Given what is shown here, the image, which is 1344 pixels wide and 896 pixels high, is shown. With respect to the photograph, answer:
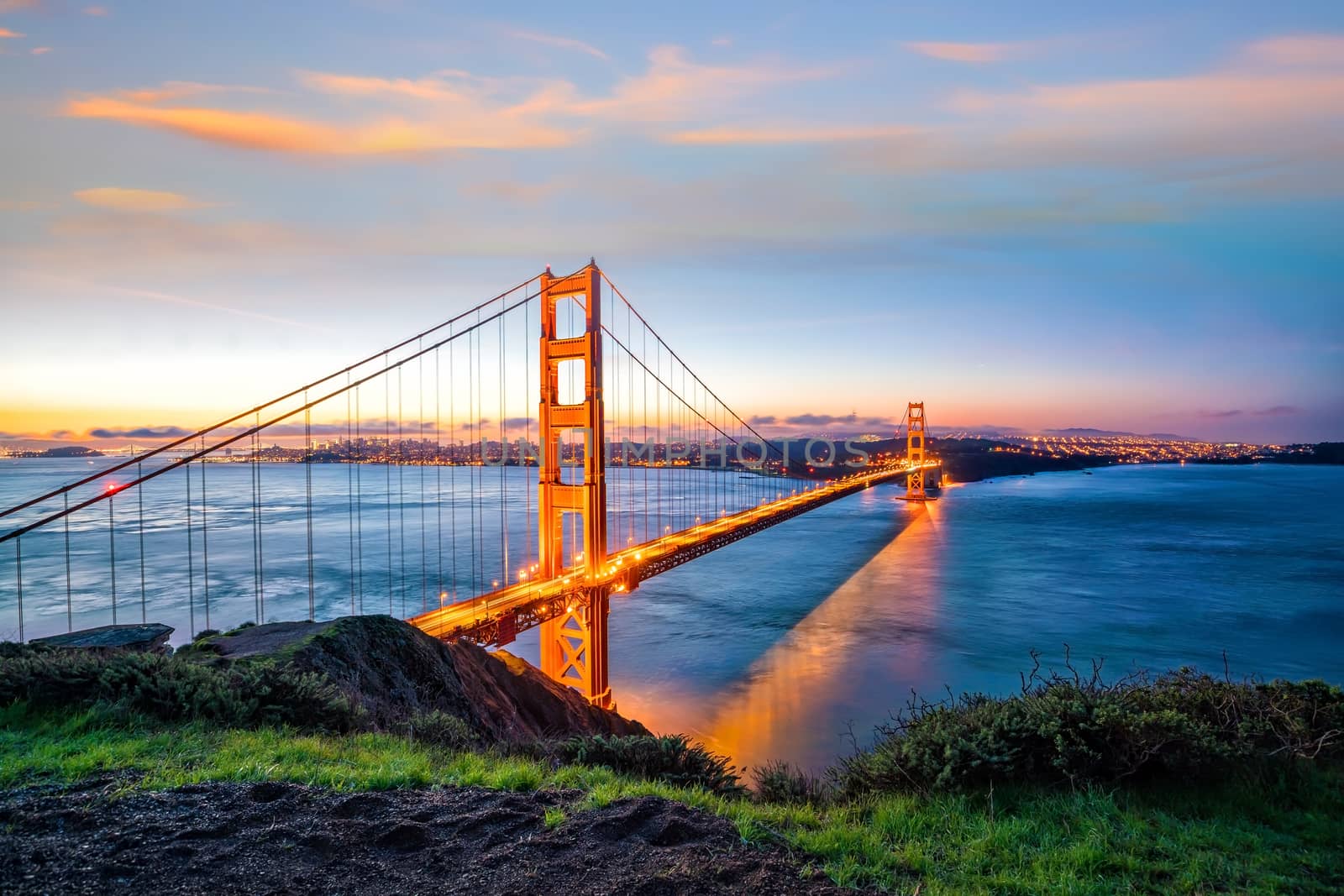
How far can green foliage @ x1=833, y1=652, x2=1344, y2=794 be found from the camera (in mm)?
4906

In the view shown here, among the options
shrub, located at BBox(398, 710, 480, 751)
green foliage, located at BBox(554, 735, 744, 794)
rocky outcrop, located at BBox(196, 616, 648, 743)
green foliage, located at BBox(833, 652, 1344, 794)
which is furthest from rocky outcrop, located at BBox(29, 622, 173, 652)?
green foliage, located at BBox(833, 652, 1344, 794)

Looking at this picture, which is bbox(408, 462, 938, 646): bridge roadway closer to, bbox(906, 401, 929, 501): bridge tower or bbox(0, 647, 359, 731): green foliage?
bbox(0, 647, 359, 731): green foliage

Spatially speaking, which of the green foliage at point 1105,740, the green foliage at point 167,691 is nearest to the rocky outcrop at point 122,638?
Answer: the green foliage at point 167,691

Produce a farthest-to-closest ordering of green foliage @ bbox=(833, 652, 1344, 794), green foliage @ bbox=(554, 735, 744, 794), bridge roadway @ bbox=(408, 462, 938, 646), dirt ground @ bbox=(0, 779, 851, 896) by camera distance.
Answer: bridge roadway @ bbox=(408, 462, 938, 646)
green foliage @ bbox=(554, 735, 744, 794)
green foliage @ bbox=(833, 652, 1344, 794)
dirt ground @ bbox=(0, 779, 851, 896)

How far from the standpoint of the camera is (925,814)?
178 inches

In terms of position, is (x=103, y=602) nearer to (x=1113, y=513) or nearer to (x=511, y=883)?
(x=511, y=883)

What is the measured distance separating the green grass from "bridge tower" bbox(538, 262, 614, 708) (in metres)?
12.1

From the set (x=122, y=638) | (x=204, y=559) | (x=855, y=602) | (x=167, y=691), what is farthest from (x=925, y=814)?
(x=204, y=559)

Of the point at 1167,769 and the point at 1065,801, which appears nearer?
the point at 1065,801

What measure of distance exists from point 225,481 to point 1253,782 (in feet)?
537

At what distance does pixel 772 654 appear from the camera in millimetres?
25234

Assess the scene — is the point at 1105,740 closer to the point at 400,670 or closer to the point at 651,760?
the point at 651,760

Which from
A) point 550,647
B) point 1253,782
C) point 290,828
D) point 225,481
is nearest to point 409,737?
point 290,828

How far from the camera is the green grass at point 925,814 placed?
3.69m
